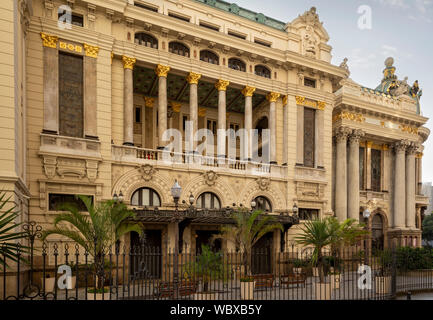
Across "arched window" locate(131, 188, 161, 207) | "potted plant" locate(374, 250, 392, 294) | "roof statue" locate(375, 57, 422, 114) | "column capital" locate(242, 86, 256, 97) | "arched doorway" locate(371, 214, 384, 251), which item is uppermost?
"roof statue" locate(375, 57, 422, 114)

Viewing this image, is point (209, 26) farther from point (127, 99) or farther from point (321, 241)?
point (321, 241)

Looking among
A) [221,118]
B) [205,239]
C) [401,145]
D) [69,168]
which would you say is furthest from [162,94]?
[401,145]

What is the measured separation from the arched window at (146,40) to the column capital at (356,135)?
21.5 m

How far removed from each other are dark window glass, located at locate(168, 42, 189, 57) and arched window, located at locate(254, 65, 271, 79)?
6.03 m

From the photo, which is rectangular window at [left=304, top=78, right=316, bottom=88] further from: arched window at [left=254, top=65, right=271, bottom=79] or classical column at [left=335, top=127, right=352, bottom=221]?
classical column at [left=335, top=127, right=352, bottom=221]

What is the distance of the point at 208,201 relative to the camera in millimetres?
23875

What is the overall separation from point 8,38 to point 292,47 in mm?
21216

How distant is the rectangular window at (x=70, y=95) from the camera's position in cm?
1981

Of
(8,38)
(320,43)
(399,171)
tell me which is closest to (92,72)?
(8,38)

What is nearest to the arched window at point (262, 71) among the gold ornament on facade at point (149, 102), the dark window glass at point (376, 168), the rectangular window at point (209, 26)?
the rectangular window at point (209, 26)

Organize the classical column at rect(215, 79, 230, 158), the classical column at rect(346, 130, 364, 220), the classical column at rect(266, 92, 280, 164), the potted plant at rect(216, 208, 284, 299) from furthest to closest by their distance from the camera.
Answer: the classical column at rect(346, 130, 364, 220) → the classical column at rect(266, 92, 280, 164) → the classical column at rect(215, 79, 230, 158) → the potted plant at rect(216, 208, 284, 299)

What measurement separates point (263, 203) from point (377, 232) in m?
19.1

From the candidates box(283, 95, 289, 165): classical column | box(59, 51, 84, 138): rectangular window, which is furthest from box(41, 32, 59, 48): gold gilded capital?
box(283, 95, 289, 165): classical column

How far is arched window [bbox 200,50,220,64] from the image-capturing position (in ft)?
82.3
